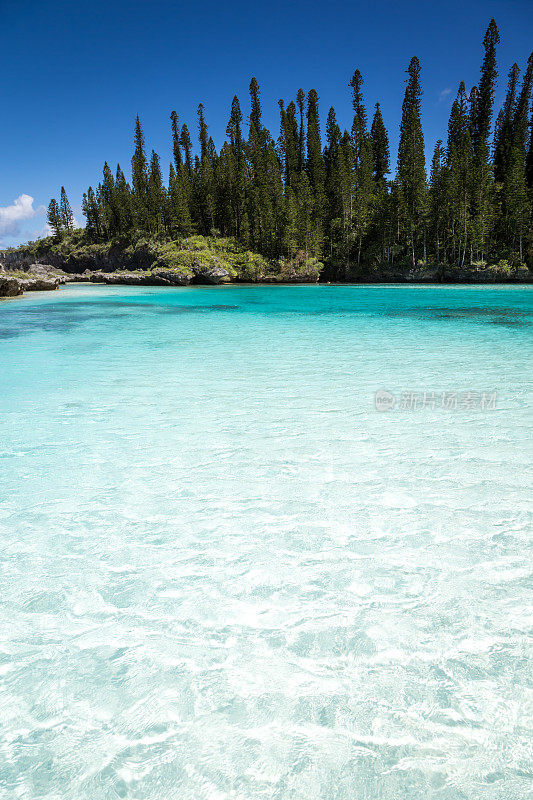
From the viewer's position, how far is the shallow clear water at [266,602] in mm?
1626

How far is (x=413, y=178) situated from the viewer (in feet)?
163

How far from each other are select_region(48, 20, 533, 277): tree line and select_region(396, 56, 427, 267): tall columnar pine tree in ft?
0.50

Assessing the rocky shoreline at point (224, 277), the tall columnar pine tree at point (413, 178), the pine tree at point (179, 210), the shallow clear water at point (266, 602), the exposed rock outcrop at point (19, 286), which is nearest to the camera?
the shallow clear water at point (266, 602)

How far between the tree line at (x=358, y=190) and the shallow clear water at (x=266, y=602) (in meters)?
46.6

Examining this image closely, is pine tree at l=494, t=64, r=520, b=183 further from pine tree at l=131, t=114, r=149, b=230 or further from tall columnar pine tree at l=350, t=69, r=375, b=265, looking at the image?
pine tree at l=131, t=114, r=149, b=230

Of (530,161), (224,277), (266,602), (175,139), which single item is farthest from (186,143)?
(266,602)

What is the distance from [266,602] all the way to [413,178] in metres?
56.8

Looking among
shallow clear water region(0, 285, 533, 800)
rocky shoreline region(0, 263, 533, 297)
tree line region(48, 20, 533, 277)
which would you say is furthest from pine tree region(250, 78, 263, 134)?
shallow clear water region(0, 285, 533, 800)

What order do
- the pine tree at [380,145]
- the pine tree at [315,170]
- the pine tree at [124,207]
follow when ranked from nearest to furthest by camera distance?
the pine tree at [315,170] < the pine tree at [380,145] < the pine tree at [124,207]

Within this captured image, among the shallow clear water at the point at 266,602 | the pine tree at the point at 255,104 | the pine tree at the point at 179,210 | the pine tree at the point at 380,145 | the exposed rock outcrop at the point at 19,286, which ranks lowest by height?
the shallow clear water at the point at 266,602

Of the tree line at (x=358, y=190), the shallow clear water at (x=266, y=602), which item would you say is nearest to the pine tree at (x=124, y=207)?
the tree line at (x=358, y=190)

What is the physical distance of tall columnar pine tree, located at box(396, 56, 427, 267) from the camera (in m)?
48.8

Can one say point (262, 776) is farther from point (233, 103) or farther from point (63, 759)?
point (233, 103)

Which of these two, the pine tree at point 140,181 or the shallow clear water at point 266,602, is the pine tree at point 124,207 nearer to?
the pine tree at point 140,181
